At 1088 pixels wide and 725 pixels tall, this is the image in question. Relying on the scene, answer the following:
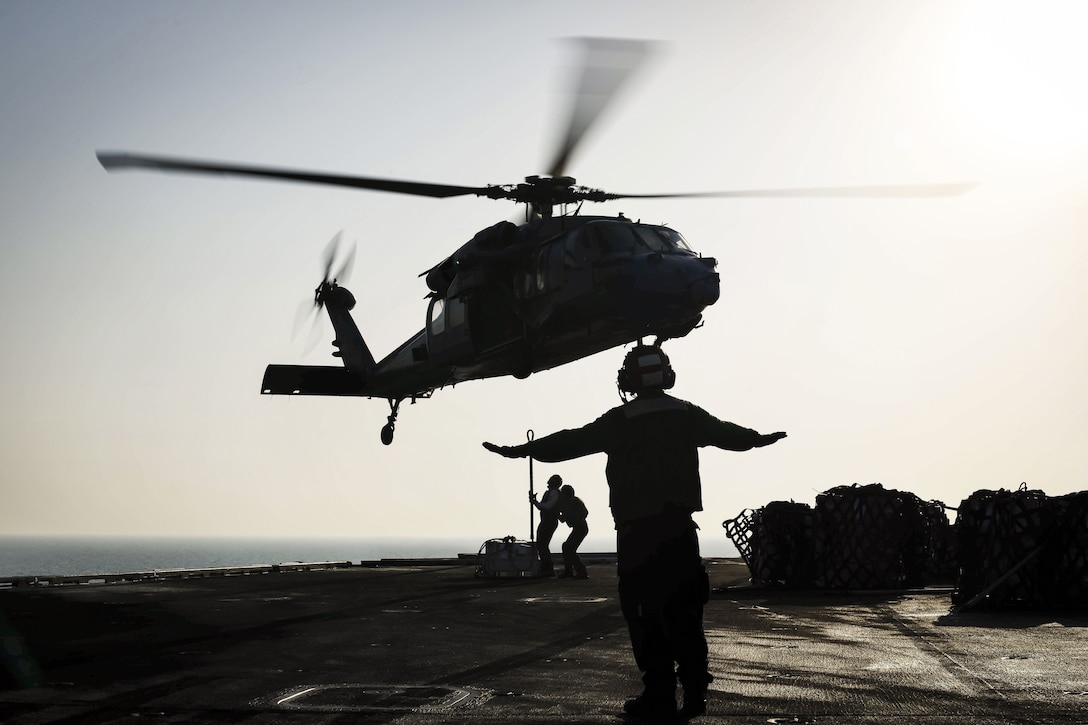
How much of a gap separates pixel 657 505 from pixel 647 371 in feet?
2.99

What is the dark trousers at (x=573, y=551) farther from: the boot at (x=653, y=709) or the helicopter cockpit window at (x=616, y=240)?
the boot at (x=653, y=709)

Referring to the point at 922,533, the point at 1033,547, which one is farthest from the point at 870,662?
the point at 922,533

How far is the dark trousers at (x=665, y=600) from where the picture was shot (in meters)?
6.91

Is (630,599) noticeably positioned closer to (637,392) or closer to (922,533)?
(637,392)

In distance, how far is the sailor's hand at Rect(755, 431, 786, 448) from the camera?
24.9ft

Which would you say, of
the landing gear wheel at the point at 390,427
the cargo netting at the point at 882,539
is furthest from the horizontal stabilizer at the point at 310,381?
the cargo netting at the point at 882,539

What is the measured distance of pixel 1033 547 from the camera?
15.1 m

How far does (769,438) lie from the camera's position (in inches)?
301

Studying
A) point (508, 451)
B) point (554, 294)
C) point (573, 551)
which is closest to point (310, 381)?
point (573, 551)

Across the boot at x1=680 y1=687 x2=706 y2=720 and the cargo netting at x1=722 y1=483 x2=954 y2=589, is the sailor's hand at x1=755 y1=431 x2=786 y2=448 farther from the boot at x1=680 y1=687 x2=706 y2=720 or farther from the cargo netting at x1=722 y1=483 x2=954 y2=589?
the cargo netting at x1=722 y1=483 x2=954 y2=589

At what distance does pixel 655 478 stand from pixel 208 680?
3.83 m

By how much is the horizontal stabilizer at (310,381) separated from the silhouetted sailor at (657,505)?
73.4 ft

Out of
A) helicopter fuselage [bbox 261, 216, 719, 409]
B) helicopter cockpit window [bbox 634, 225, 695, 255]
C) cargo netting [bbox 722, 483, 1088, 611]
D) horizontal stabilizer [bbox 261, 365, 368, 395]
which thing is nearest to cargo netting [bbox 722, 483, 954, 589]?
cargo netting [bbox 722, 483, 1088, 611]

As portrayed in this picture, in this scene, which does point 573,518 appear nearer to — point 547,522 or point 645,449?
point 547,522
